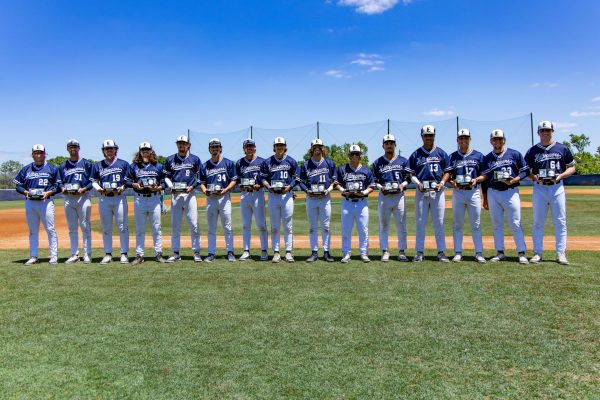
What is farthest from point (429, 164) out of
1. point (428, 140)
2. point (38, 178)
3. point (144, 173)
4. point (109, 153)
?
point (38, 178)

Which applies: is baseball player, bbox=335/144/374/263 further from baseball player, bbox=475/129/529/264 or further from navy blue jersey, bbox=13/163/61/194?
navy blue jersey, bbox=13/163/61/194

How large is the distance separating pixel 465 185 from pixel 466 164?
0.34 m

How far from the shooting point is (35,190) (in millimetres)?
7836

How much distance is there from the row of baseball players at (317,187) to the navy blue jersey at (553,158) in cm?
2

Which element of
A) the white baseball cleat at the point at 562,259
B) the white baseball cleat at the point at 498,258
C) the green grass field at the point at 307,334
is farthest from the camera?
the white baseball cleat at the point at 498,258

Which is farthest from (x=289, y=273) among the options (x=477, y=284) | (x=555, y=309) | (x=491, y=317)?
(x=555, y=309)

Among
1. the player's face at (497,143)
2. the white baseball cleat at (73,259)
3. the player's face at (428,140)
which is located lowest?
the white baseball cleat at (73,259)

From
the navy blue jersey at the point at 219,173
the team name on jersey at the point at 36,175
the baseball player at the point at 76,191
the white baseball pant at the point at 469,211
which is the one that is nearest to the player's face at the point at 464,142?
the white baseball pant at the point at 469,211

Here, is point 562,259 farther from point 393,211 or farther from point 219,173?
point 219,173

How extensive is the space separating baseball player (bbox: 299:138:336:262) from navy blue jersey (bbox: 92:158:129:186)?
3.03 meters

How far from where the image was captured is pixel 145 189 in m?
7.73

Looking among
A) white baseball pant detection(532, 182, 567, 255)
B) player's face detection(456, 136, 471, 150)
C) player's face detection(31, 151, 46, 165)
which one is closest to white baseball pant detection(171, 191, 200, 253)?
player's face detection(31, 151, 46, 165)

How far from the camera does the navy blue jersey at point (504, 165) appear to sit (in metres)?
7.20

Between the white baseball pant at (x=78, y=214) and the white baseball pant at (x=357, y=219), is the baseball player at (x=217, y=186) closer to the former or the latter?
the white baseball pant at (x=357, y=219)
